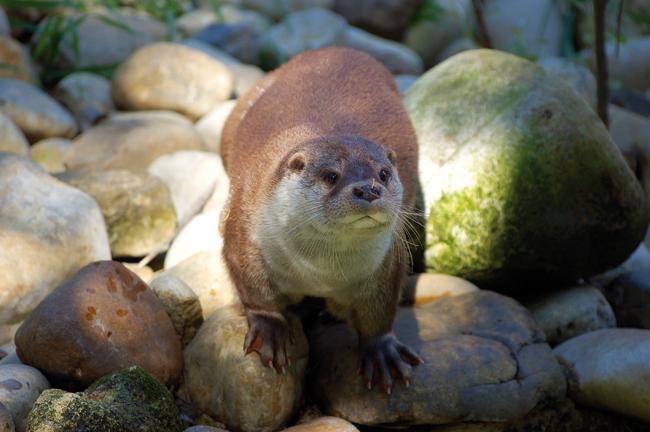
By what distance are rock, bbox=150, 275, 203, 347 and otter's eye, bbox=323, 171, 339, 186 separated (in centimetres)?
105

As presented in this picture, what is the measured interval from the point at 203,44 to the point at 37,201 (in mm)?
3820

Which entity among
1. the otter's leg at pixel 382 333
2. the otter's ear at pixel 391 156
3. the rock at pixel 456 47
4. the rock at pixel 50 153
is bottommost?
the rock at pixel 456 47

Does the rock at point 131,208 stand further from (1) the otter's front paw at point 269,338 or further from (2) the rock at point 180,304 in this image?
(1) the otter's front paw at point 269,338

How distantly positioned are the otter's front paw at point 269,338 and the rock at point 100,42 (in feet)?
13.2

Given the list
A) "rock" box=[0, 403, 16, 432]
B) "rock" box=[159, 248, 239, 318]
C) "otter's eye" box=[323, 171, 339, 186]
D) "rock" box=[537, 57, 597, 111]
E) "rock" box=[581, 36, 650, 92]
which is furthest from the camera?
"rock" box=[581, 36, 650, 92]

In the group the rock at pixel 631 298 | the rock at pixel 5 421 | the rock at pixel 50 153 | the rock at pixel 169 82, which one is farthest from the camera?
the rock at pixel 169 82

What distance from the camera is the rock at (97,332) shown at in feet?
10.3

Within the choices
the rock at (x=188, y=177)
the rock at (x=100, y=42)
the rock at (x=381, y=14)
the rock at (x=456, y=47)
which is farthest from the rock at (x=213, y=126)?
the rock at (x=456, y=47)

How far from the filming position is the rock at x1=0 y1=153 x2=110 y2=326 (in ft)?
12.1

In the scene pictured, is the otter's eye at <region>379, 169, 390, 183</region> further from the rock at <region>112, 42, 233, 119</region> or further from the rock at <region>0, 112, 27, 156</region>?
the rock at <region>112, 42, 233, 119</region>

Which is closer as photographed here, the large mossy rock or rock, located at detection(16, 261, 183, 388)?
rock, located at detection(16, 261, 183, 388)

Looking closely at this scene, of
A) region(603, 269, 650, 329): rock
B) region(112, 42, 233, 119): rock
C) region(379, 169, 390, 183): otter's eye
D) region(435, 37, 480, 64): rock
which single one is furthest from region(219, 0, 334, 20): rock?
region(379, 169, 390, 183): otter's eye

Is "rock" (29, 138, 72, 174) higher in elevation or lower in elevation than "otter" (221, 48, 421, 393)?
lower

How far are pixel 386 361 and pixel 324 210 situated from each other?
84 cm
